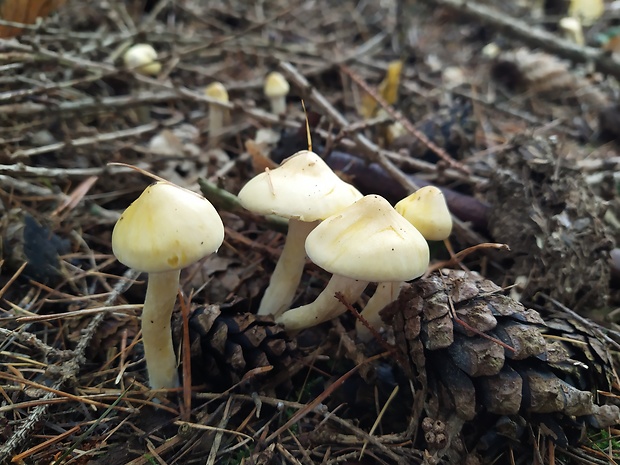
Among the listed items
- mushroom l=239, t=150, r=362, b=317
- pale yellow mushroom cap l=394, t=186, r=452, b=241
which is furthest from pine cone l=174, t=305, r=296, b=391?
pale yellow mushroom cap l=394, t=186, r=452, b=241

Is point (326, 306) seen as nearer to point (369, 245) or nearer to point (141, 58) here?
point (369, 245)

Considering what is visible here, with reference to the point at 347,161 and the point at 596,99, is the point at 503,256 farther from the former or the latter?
the point at 596,99

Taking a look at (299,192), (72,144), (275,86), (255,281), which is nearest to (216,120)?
(275,86)

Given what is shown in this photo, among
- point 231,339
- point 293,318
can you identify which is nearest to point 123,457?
point 231,339

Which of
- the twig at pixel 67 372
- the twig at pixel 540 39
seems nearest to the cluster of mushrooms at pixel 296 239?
the twig at pixel 67 372

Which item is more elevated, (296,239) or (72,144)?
(296,239)

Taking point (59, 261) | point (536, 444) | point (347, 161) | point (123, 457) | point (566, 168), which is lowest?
point (123, 457)

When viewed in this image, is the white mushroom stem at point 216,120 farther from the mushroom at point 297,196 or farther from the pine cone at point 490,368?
the pine cone at point 490,368
